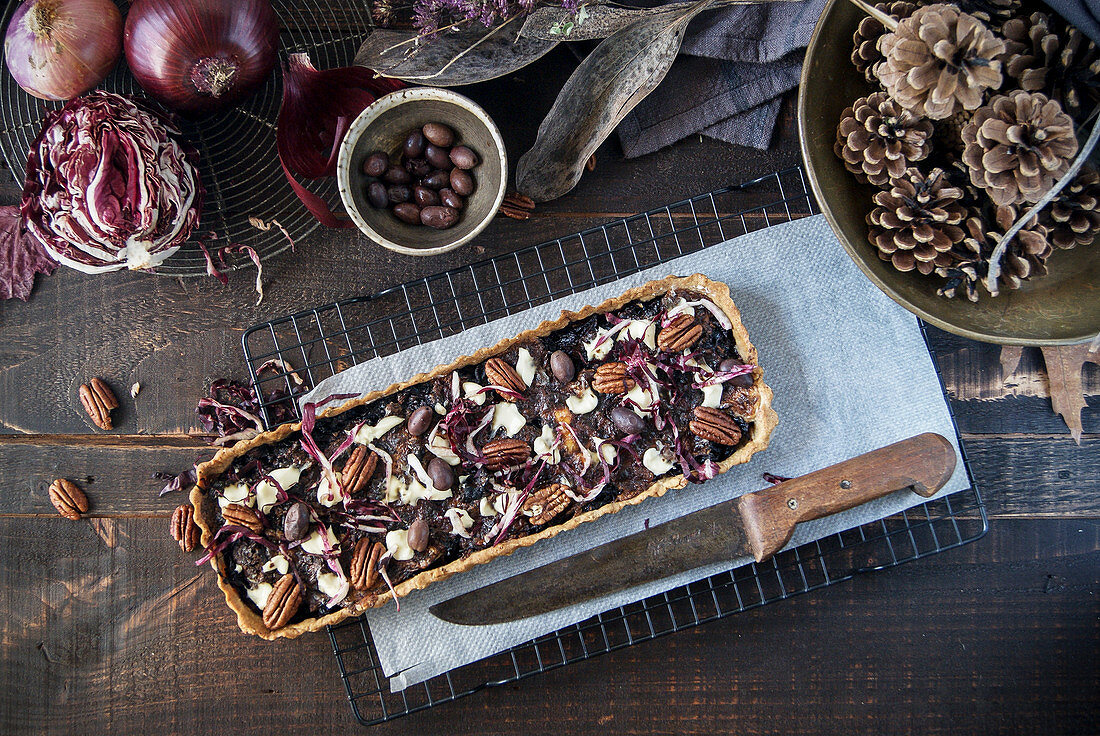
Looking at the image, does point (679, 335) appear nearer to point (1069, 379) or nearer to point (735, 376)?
point (735, 376)

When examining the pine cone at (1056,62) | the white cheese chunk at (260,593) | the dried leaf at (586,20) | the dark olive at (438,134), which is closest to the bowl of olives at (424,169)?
the dark olive at (438,134)

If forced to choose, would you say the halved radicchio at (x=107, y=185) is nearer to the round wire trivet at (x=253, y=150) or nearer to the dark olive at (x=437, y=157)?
the round wire trivet at (x=253, y=150)

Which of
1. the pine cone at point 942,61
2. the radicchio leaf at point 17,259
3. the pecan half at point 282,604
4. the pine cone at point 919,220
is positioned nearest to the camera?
the pine cone at point 942,61

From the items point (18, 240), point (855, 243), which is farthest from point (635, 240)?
point (18, 240)

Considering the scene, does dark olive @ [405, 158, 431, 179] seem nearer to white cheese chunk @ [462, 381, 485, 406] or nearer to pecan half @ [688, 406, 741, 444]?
white cheese chunk @ [462, 381, 485, 406]

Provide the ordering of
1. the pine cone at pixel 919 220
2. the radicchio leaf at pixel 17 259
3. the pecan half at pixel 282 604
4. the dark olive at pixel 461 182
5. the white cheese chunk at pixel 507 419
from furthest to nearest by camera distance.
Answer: the radicchio leaf at pixel 17 259 → the dark olive at pixel 461 182 → the white cheese chunk at pixel 507 419 → the pecan half at pixel 282 604 → the pine cone at pixel 919 220

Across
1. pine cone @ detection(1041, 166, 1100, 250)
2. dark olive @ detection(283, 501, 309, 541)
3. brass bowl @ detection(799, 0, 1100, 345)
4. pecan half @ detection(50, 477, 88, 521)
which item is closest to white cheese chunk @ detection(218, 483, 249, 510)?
dark olive @ detection(283, 501, 309, 541)
